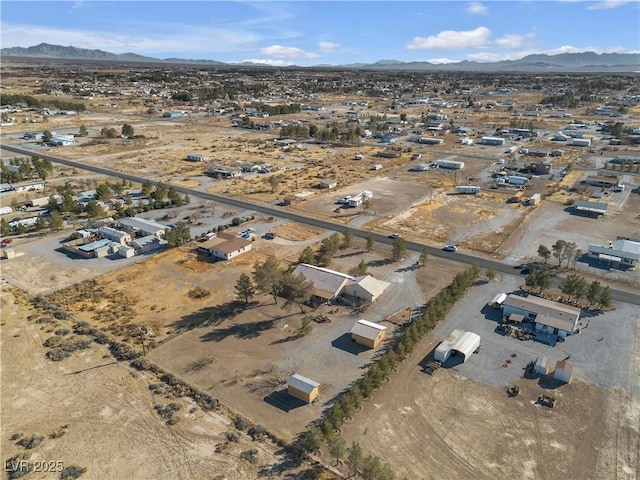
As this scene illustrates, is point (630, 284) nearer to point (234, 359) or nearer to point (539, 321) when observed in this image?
point (539, 321)

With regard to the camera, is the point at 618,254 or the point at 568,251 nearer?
the point at 568,251

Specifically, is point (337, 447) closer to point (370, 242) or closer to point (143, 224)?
point (370, 242)

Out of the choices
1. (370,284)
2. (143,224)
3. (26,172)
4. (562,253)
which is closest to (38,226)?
(143,224)

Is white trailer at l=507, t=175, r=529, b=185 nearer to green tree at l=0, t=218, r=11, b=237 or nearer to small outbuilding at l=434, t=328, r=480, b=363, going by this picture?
small outbuilding at l=434, t=328, r=480, b=363

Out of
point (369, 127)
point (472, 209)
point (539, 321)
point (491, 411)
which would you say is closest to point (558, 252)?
point (539, 321)

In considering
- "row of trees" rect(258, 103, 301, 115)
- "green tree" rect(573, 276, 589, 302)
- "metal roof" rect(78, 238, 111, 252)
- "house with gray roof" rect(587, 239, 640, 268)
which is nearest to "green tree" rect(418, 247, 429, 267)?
"green tree" rect(573, 276, 589, 302)

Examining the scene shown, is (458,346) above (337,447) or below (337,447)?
above
